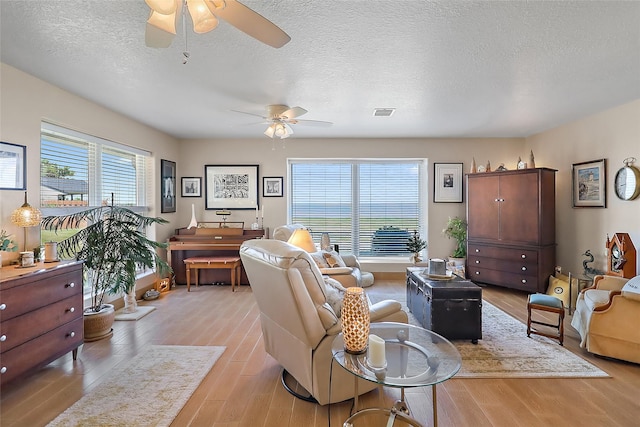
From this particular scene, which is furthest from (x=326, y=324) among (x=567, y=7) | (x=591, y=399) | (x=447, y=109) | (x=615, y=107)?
(x=615, y=107)

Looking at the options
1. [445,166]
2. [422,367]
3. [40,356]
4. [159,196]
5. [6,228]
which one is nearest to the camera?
[422,367]

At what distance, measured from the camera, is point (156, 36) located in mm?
1556

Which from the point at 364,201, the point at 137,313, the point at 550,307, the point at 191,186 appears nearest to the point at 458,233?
the point at 364,201

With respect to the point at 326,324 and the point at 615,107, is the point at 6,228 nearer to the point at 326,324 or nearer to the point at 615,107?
the point at 326,324

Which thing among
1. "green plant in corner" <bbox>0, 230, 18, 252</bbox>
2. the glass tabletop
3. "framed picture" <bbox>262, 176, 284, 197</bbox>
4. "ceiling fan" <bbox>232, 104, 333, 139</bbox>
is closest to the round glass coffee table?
the glass tabletop

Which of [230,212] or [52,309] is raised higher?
[230,212]

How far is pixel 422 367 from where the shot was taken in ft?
5.07

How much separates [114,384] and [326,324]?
1.72m

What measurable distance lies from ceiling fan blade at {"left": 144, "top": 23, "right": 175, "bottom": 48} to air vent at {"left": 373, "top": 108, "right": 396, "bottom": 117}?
106 inches

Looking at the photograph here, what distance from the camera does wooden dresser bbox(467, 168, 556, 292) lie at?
4312mm

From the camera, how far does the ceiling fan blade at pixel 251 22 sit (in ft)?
4.61

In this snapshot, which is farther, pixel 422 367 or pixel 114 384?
pixel 114 384

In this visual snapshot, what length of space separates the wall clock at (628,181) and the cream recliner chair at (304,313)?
343cm

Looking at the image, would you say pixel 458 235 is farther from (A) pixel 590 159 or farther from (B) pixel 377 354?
(B) pixel 377 354
